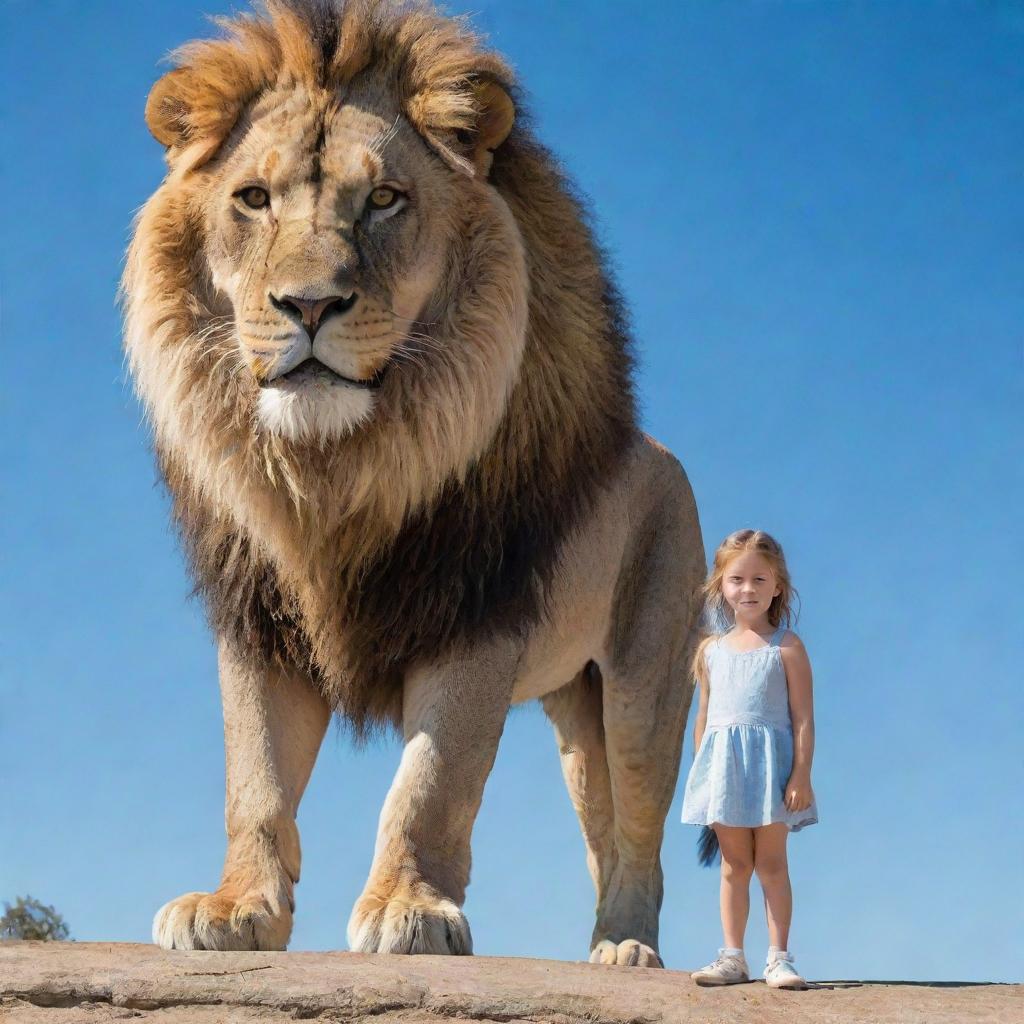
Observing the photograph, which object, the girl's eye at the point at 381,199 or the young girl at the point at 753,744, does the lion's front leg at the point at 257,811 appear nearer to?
the young girl at the point at 753,744

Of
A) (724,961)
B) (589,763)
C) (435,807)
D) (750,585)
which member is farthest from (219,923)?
(589,763)

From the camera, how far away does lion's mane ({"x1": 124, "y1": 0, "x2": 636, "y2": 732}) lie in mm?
4719

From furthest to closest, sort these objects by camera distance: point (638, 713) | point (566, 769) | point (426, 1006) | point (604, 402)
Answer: point (566, 769), point (638, 713), point (604, 402), point (426, 1006)

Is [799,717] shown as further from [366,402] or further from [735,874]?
[366,402]

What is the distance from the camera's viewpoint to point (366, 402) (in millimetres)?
4488

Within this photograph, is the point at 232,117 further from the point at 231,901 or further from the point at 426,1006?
the point at 426,1006

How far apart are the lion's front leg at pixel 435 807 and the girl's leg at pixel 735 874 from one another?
2.11ft

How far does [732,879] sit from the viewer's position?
429 cm

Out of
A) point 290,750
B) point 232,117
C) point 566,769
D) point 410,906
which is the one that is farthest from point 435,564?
point 566,769

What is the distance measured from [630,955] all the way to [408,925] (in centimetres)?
123

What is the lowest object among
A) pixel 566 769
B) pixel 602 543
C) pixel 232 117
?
pixel 566 769

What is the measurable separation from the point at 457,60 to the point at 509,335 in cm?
82

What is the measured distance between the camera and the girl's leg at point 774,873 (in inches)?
166

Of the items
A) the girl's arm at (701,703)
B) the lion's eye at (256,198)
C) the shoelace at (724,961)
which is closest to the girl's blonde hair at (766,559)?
the girl's arm at (701,703)
